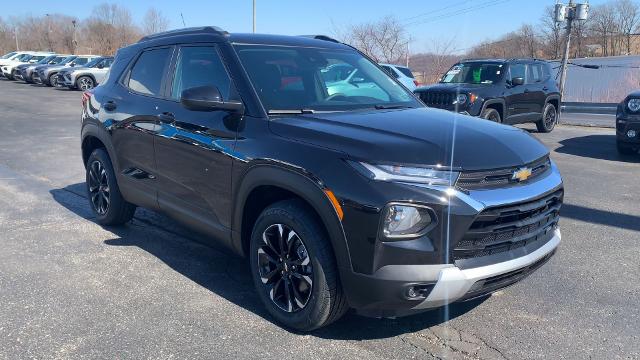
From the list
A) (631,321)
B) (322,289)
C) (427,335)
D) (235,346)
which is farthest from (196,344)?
(631,321)

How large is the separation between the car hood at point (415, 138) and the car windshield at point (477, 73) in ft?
29.0

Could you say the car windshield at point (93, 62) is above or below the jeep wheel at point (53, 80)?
above

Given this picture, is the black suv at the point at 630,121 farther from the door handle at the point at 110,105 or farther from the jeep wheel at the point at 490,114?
the door handle at the point at 110,105

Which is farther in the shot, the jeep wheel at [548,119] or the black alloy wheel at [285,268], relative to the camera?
the jeep wheel at [548,119]

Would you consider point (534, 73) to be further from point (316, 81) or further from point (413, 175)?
point (413, 175)

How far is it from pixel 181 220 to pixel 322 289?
1.66m

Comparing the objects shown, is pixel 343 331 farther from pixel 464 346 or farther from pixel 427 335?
pixel 464 346

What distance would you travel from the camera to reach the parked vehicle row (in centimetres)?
2659

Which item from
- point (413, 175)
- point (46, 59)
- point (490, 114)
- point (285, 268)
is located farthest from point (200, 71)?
point (46, 59)

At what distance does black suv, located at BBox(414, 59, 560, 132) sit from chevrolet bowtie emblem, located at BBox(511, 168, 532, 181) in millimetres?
7644

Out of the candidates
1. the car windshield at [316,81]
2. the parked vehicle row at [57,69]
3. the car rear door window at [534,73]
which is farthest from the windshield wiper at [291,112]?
the parked vehicle row at [57,69]

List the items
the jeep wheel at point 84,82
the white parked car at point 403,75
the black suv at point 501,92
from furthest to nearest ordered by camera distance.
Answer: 1. the jeep wheel at point 84,82
2. the white parked car at point 403,75
3. the black suv at point 501,92

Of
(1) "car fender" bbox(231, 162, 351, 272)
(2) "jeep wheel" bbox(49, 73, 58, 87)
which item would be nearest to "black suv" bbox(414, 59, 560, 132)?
(1) "car fender" bbox(231, 162, 351, 272)

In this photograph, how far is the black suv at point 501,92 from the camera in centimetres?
1128
